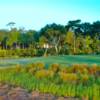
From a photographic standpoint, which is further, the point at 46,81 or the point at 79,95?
the point at 46,81

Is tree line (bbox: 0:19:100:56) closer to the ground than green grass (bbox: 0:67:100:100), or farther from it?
farther from it

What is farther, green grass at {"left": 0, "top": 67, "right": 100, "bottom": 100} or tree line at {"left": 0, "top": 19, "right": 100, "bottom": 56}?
tree line at {"left": 0, "top": 19, "right": 100, "bottom": 56}

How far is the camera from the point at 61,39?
169ft

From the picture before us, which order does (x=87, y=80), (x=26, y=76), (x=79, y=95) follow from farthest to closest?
(x=26, y=76) → (x=87, y=80) → (x=79, y=95)

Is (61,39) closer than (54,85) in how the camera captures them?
No

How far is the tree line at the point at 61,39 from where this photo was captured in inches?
1959

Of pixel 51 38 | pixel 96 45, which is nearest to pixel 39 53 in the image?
pixel 51 38

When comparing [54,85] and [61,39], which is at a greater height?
[61,39]

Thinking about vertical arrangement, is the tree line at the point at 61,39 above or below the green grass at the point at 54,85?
above

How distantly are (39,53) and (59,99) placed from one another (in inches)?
1563

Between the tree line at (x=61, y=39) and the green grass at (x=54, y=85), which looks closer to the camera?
the green grass at (x=54, y=85)

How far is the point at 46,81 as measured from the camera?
416 inches

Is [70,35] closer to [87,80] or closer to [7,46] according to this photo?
[7,46]

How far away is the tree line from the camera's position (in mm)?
49750
